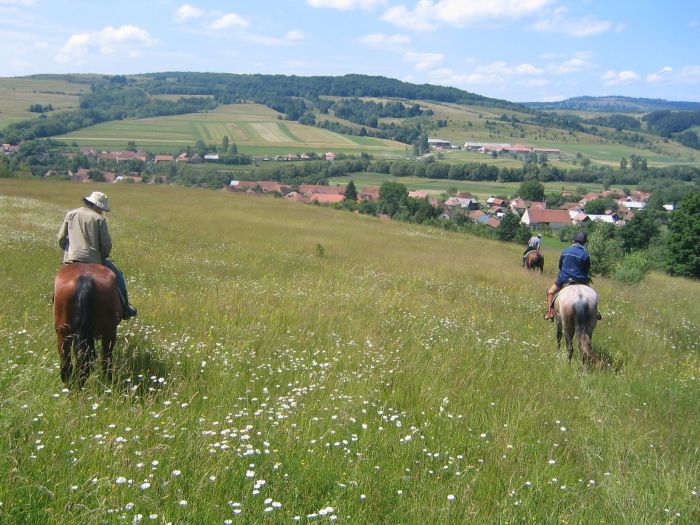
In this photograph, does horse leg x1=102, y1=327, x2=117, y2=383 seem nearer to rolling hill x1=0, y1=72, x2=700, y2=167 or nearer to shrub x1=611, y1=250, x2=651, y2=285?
shrub x1=611, y1=250, x2=651, y2=285

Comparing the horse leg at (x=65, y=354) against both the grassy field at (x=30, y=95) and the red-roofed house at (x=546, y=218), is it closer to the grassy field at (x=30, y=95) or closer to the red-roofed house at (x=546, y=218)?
the red-roofed house at (x=546, y=218)

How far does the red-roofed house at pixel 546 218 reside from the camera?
80.4 meters

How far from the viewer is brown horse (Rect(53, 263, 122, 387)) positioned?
561 cm

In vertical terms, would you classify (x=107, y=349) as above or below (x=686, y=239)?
above

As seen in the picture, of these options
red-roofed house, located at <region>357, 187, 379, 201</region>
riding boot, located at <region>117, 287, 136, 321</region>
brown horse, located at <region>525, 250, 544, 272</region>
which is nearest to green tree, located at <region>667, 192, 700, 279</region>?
brown horse, located at <region>525, 250, 544, 272</region>

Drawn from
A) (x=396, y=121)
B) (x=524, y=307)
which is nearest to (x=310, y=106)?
(x=396, y=121)

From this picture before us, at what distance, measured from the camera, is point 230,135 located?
130000 mm

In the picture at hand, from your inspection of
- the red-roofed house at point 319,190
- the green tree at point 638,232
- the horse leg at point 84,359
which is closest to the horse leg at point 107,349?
the horse leg at point 84,359

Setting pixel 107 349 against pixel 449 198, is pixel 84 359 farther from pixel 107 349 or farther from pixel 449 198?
pixel 449 198

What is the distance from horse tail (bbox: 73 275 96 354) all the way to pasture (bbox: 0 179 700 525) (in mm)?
461

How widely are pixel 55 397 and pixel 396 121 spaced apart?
18988 cm

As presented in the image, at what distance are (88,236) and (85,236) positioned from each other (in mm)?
31

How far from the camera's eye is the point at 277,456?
4.11m

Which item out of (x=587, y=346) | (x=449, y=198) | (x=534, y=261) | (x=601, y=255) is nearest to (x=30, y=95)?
(x=449, y=198)
